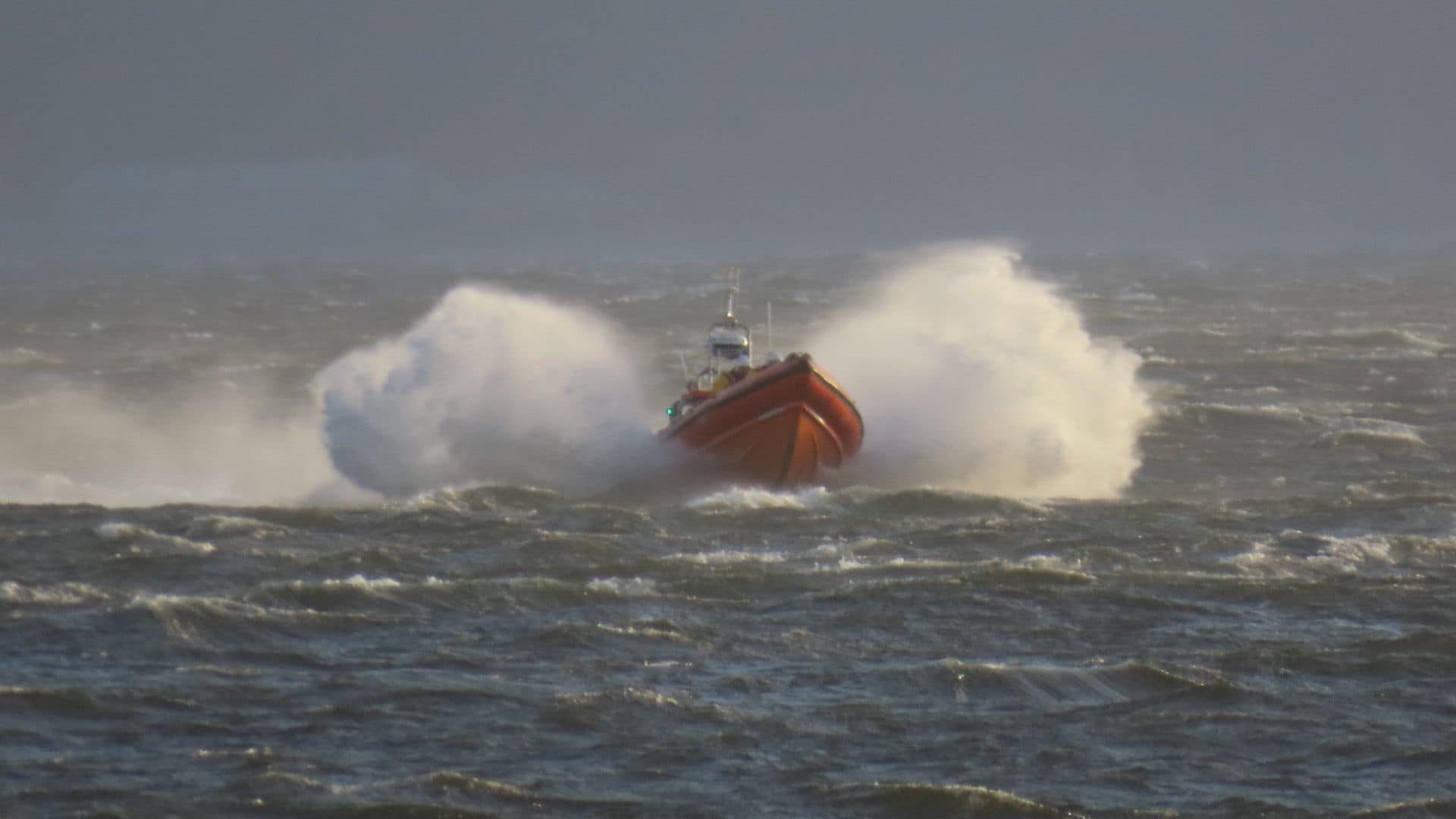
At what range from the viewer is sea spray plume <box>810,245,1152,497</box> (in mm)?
31719

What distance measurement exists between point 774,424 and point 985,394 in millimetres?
5539

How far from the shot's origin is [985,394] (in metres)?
34.0

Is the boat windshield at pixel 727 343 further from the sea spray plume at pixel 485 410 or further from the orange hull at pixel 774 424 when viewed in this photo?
the orange hull at pixel 774 424

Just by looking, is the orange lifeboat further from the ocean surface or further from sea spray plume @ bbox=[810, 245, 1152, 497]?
sea spray plume @ bbox=[810, 245, 1152, 497]

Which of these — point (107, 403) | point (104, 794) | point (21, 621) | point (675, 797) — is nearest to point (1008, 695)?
point (675, 797)

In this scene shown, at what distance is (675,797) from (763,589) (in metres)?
7.12

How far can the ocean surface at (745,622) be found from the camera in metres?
16.1

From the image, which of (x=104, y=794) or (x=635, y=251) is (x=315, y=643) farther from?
(x=635, y=251)

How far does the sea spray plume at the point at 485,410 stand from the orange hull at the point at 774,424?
6.18 ft

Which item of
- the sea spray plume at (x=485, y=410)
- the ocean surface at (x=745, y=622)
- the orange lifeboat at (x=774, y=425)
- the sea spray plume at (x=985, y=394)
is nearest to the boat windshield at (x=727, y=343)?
the orange lifeboat at (x=774, y=425)

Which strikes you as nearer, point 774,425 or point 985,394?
point 774,425

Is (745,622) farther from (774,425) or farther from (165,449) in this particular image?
(165,449)

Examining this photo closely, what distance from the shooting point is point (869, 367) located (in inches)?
1412

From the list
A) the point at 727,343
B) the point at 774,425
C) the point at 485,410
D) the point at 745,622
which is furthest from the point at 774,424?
the point at 745,622
